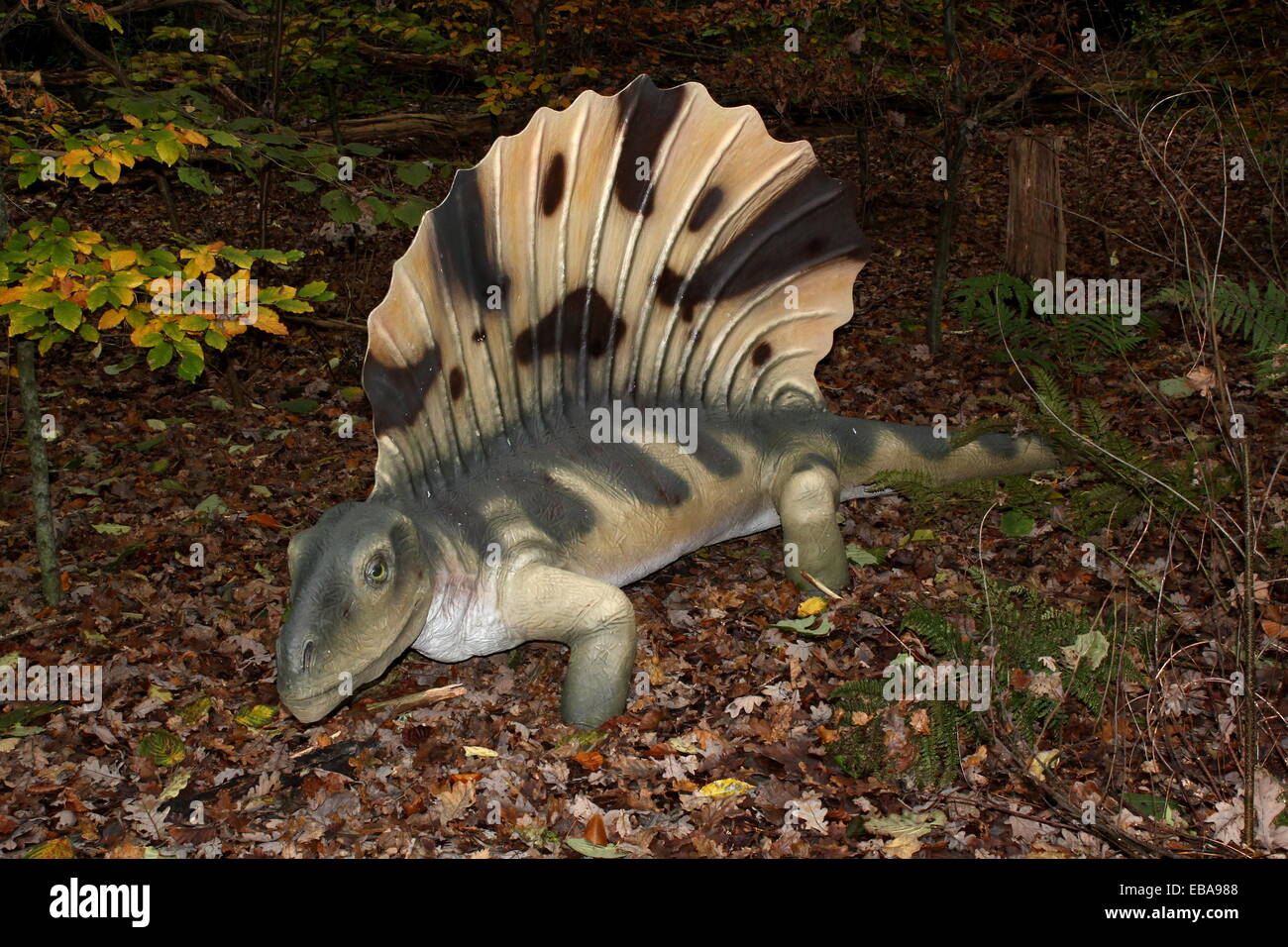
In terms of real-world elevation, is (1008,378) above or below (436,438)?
above

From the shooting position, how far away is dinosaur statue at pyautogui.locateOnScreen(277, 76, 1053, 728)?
435 centimetres

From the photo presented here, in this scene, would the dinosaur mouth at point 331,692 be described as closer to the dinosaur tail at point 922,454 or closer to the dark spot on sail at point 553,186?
the dark spot on sail at point 553,186

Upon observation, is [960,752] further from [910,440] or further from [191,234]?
[191,234]

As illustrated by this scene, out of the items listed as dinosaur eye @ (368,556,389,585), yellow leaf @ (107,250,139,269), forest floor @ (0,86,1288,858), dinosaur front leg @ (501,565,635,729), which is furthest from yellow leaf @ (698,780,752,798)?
yellow leaf @ (107,250,139,269)

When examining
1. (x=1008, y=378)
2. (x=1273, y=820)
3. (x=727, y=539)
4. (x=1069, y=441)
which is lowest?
(x=1273, y=820)

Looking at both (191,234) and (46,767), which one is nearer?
(46,767)

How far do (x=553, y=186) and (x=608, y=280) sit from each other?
55cm

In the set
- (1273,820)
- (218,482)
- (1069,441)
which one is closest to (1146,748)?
(1273,820)

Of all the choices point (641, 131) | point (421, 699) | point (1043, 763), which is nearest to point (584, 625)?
point (421, 699)

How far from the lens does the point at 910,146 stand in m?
11.9

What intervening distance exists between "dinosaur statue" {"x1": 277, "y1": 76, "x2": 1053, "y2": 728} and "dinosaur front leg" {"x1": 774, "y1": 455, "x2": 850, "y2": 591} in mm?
11

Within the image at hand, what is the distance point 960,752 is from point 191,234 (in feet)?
29.9

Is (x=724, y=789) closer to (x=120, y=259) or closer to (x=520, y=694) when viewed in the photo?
(x=520, y=694)

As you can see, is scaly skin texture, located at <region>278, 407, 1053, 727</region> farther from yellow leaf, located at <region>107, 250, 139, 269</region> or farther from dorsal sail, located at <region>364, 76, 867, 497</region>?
yellow leaf, located at <region>107, 250, 139, 269</region>
